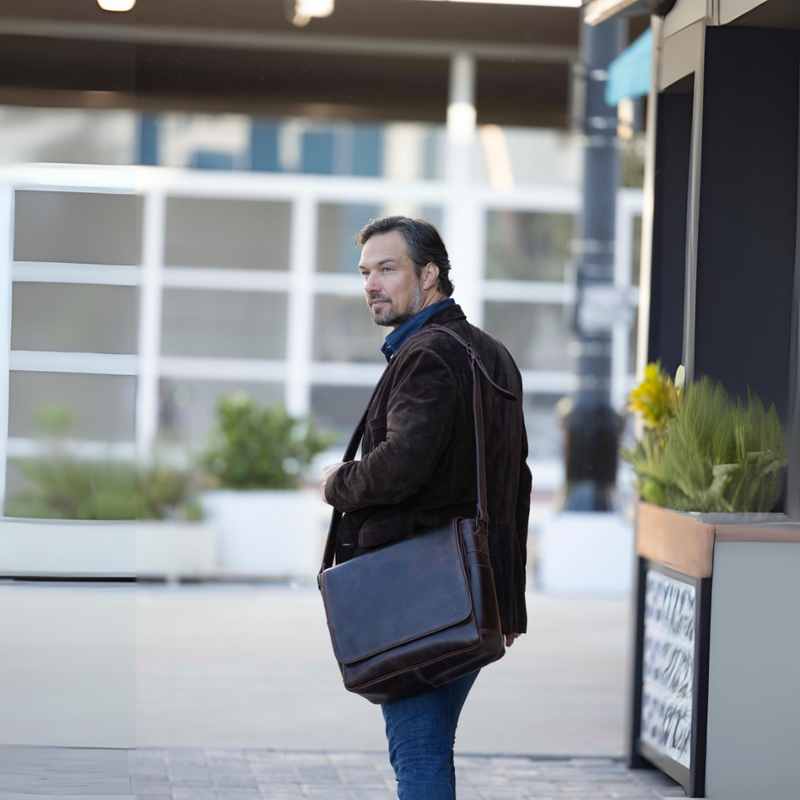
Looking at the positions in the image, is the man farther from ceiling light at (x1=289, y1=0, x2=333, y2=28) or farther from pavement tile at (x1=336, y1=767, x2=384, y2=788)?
ceiling light at (x1=289, y1=0, x2=333, y2=28)

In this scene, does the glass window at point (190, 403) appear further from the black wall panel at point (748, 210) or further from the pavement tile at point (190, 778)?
the black wall panel at point (748, 210)

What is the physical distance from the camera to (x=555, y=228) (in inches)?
396

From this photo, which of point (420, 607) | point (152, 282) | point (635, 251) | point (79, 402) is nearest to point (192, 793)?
point (79, 402)

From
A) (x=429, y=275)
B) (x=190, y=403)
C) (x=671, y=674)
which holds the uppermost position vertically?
(x=429, y=275)

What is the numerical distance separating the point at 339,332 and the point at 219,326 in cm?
107

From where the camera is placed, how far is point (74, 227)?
2.88 m

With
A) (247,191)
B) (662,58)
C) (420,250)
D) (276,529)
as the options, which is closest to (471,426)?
(420,250)

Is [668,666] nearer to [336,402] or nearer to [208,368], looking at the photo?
[336,402]

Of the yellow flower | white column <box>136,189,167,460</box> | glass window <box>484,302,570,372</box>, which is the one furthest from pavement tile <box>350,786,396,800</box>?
glass window <box>484,302,570,372</box>

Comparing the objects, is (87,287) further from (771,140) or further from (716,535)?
(771,140)

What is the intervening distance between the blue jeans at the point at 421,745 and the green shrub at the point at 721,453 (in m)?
1.57

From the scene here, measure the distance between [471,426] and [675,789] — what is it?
1918 millimetres

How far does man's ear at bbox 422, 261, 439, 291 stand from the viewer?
7.75ft

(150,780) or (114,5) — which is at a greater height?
(114,5)
